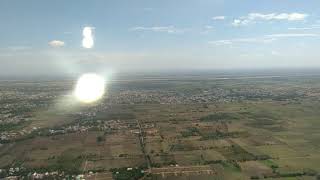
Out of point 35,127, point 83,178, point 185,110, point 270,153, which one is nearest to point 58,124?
point 35,127

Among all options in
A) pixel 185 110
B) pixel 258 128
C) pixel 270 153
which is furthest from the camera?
pixel 185 110

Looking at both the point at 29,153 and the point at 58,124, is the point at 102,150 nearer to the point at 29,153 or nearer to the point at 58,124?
the point at 29,153

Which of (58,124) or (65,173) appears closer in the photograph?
(65,173)

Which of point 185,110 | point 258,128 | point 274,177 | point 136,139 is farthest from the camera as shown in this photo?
point 185,110

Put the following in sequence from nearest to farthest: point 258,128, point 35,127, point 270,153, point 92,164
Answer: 1. point 92,164
2. point 270,153
3. point 258,128
4. point 35,127

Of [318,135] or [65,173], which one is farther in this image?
[318,135]

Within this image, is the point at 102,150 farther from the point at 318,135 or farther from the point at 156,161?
the point at 318,135

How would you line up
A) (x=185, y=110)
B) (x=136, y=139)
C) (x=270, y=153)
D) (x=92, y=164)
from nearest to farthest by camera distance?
(x=92, y=164) → (x=270, y=153) → (x=136, y=139) → (x=185, y=110)

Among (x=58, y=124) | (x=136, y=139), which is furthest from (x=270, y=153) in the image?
(x=58, y=124)
